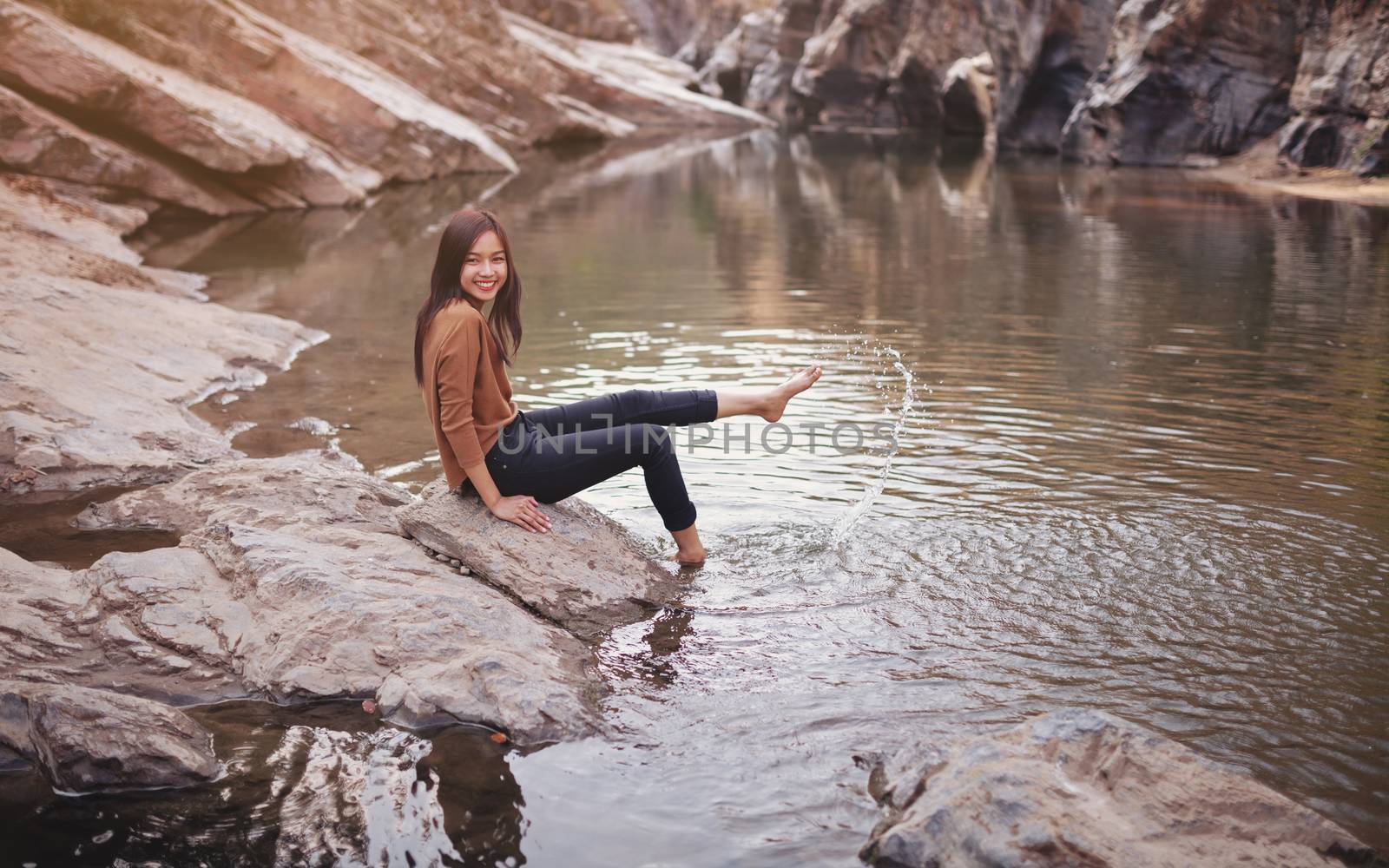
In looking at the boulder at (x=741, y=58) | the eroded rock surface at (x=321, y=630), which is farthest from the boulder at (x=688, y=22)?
the eroded rock surface at (x=321, y=630)

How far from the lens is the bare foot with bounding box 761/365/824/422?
5605 mm

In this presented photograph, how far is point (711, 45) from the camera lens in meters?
84.5

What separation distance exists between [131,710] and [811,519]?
3.51 m

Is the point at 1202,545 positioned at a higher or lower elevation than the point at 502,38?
lower

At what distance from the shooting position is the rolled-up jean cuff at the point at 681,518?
18.7ft

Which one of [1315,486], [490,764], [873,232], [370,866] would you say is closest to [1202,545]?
[1315,486]

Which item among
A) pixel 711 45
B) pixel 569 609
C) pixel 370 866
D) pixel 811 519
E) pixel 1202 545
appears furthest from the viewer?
pixel 711 45

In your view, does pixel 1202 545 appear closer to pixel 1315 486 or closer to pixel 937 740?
pixel 1315 486

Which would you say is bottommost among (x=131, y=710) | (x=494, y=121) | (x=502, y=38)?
(x=131, y=710)

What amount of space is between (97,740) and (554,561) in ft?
6.37

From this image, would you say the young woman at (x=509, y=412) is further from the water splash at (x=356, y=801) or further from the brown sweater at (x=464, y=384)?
the water splash at (x=356, y=801)

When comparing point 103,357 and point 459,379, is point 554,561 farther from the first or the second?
point 103,357

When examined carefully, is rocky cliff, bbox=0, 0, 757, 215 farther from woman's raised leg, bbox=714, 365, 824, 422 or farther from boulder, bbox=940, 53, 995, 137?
boulder, bbox=940, 53, 995, 137

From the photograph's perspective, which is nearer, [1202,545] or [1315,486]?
[1202,545]
